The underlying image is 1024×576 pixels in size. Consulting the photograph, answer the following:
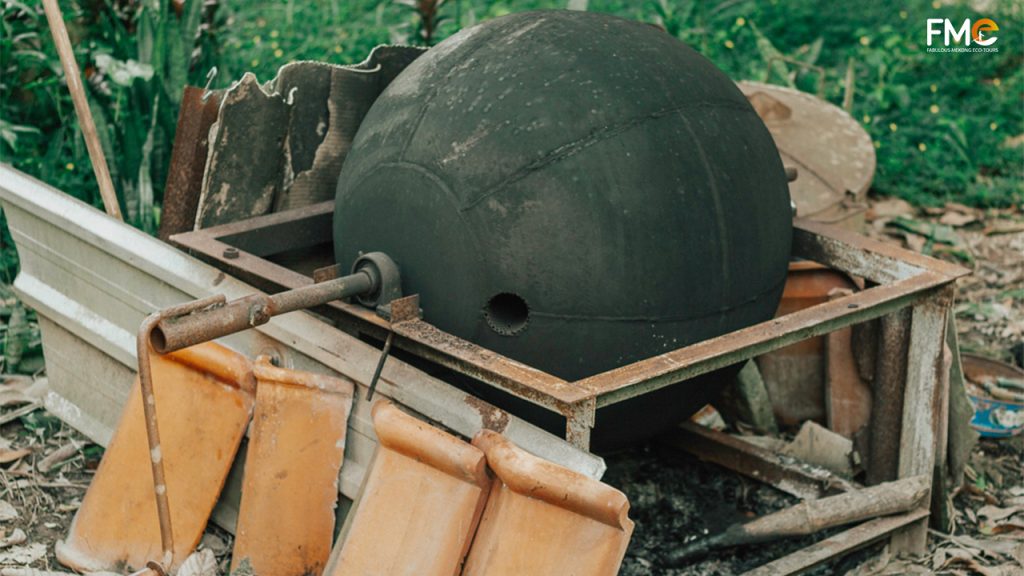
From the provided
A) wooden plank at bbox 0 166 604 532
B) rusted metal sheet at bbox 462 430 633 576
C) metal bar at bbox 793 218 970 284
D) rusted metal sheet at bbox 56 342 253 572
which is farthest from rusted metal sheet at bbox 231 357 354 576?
metal bar at bbox 793 218 970 284

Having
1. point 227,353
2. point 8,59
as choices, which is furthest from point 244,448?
point 8,59

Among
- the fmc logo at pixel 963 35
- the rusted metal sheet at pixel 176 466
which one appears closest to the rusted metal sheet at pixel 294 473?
the rusted metal sheet at pixel 176 466

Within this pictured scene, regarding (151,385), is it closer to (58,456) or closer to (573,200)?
(573,200)

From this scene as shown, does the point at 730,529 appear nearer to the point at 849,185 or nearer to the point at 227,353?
the point at 227,353

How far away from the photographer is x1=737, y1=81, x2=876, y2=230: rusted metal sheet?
17.4 ft

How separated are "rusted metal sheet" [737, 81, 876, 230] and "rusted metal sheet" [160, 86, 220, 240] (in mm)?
2319

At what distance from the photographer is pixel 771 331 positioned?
3551 mm

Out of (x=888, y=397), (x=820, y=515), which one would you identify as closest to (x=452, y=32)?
(x=888, y=397)

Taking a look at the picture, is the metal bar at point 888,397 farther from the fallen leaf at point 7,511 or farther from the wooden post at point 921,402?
the fallen leaf at point 7,511

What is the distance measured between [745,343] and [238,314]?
1308mm

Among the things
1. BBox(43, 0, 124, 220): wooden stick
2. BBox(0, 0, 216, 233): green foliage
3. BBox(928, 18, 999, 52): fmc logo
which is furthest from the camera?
BBox(928, 18, 999, 52): fmc logo

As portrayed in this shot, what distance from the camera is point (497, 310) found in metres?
3.51

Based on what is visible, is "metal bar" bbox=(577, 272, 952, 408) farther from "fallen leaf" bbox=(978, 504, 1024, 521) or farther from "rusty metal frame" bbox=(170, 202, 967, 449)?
"fallen leaf" bbox=(978, 504, 1024, 521)

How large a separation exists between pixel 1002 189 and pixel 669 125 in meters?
4.34
